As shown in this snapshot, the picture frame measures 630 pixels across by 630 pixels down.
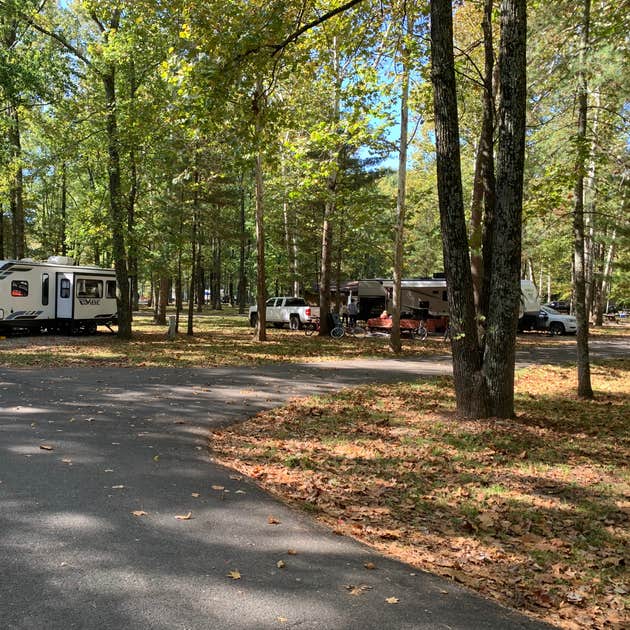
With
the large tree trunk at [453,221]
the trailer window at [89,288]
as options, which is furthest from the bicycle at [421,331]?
the large tree trunk at [453,221]

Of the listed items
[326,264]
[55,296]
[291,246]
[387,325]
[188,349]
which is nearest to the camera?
[188,349]

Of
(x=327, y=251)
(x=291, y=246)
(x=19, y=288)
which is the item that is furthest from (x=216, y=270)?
(x=19, y=288)

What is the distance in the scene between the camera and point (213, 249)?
153 feet

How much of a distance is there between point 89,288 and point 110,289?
1166 millimetres

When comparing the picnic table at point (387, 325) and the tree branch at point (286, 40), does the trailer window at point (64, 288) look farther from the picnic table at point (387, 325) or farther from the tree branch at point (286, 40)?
the tree branch at point (286, 40)

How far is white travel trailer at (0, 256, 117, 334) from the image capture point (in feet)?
64.7

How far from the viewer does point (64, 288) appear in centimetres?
2130

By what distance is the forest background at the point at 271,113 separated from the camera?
8.73m

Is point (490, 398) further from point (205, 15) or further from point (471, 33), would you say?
point (471, 33)

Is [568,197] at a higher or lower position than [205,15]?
lower

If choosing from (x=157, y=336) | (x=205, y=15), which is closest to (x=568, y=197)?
(x=205, y=15)

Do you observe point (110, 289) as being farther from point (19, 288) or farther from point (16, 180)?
point (16, 180)

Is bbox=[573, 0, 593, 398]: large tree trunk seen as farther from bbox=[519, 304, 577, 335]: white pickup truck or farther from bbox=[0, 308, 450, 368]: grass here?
bbox=[519, 304, 577, 335]: white pickup truck

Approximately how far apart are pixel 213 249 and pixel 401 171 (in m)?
32.1
